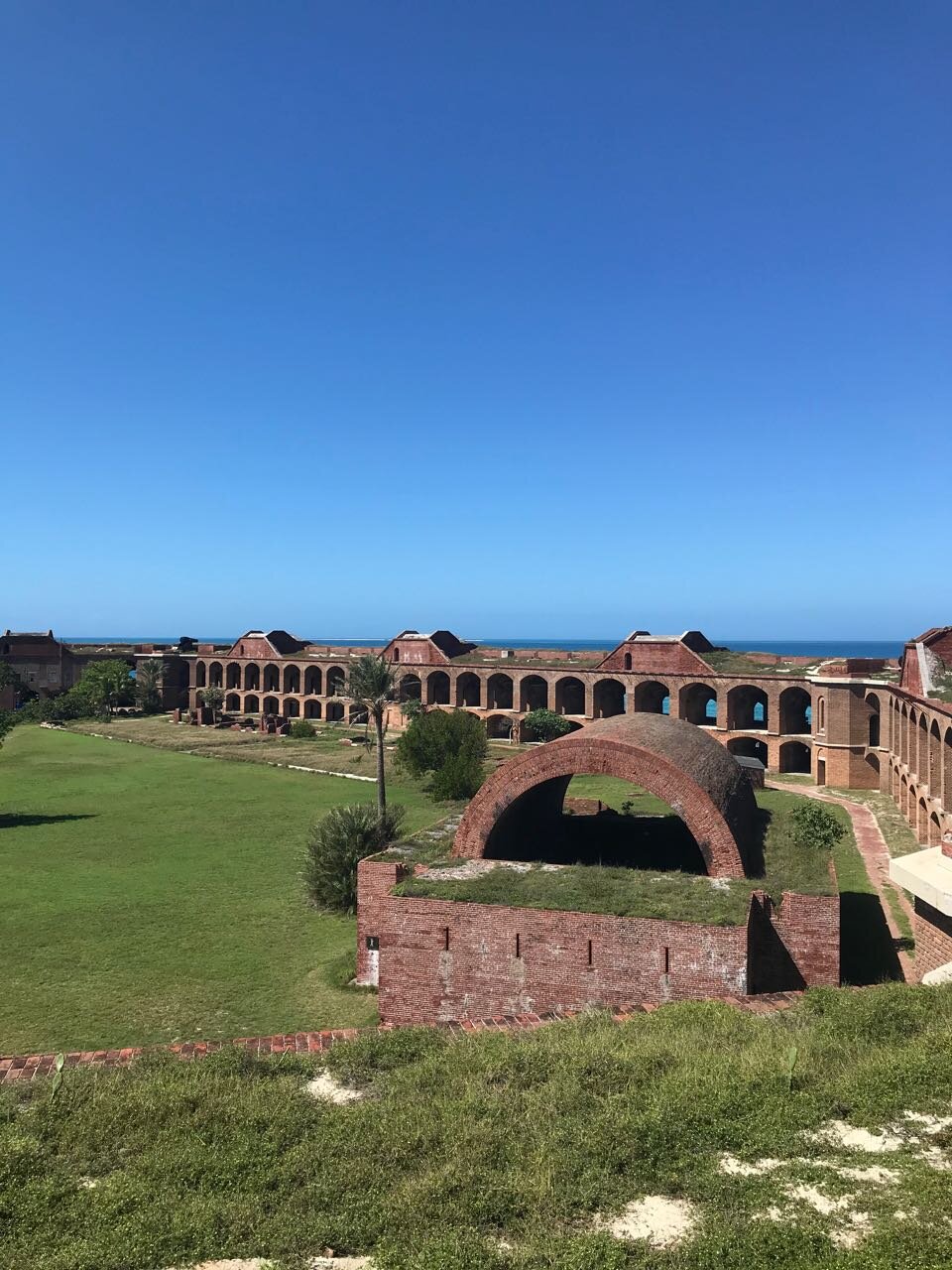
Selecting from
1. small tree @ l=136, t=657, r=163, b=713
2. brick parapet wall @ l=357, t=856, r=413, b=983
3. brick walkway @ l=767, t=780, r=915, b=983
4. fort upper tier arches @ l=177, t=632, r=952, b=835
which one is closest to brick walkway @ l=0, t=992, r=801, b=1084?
brick parapet wall @ l=357, t=856, r=413, b=983

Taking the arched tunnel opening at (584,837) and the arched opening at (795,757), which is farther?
the arched opening at (795,757)

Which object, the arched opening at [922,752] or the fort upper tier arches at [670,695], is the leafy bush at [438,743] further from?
the arched opening at [922,752]

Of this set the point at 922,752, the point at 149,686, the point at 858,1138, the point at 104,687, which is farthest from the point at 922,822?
the point at 149,686

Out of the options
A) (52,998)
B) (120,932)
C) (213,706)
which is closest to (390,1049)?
(52,998)

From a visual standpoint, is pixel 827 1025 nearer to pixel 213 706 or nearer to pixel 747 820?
pixel 747 820

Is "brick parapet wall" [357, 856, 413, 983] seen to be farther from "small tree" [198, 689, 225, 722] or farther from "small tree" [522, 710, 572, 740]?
"small tree" [198, 689, 225, 722]

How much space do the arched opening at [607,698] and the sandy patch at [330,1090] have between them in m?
44.3

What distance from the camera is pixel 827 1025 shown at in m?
10.6

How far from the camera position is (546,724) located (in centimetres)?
5291

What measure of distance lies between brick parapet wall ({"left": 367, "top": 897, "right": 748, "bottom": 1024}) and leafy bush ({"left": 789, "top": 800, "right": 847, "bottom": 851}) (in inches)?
278

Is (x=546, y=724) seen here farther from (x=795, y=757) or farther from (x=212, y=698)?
(x=212, y=698)

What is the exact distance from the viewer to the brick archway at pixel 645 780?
16.8 meters

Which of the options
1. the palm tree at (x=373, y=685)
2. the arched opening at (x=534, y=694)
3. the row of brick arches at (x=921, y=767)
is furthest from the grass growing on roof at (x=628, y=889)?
the arched opening at (x=534, y=694)

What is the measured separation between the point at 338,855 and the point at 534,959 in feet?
22.6
